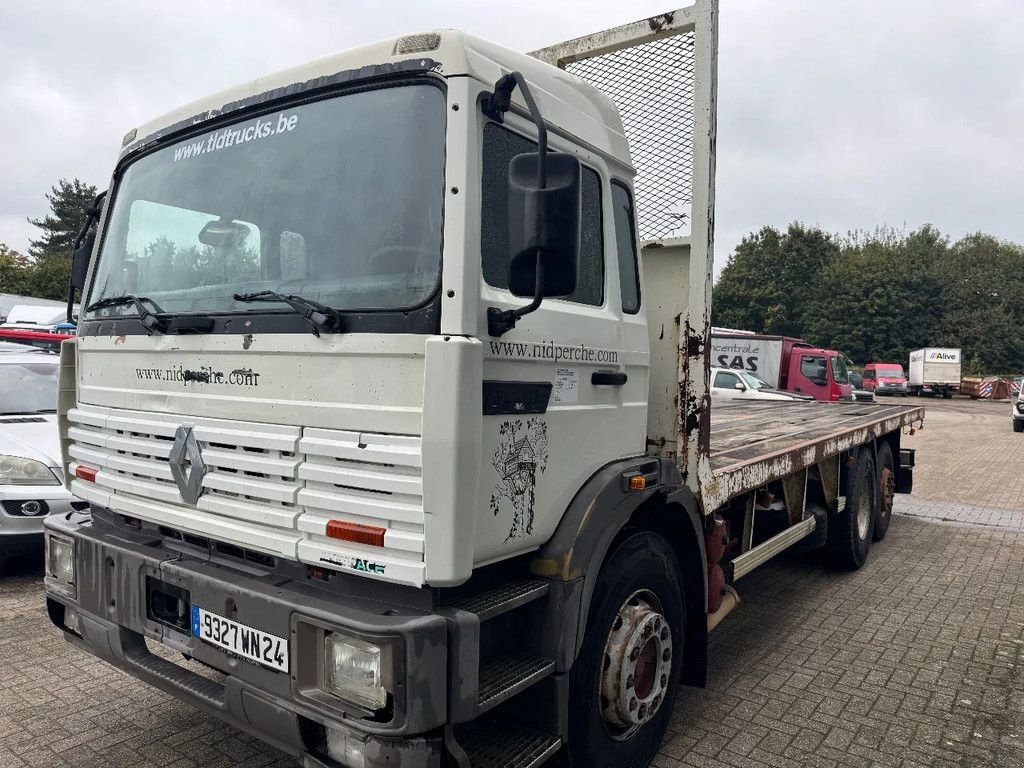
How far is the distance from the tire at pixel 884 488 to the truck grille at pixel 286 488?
20.4ft

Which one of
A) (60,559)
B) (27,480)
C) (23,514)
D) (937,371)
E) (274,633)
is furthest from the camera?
(937,371)

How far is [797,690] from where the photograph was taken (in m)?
4.16

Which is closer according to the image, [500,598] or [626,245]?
[500,598]

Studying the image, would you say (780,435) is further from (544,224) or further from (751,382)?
(751,382)

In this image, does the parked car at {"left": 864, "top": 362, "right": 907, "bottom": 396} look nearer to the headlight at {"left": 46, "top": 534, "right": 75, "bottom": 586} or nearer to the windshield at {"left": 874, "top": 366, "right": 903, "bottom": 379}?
the windshield at {"left": 874, "top": 366, "right": 903, "bottom": 379}

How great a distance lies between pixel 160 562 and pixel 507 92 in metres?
1.92

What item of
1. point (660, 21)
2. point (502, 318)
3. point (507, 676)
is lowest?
point (507, 676)

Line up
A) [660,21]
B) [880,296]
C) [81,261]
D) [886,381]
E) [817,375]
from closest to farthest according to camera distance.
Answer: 1. [660,21]
2. [81,261]
3. [817,375]
4. [886,381]
5. [880,296]

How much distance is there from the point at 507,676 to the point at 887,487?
6.38 metres

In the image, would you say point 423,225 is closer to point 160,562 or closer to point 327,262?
point 327,262

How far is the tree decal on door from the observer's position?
2453mm

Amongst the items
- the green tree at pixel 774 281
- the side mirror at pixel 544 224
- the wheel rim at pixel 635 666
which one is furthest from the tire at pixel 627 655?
the green tree at pixel 774 281

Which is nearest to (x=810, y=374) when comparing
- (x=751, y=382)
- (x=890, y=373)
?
(x=751, y=382)

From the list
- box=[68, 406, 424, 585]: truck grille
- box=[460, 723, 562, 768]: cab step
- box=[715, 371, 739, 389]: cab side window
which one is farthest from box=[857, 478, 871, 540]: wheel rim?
box=[715, 371, 739, 389]: cab side window
